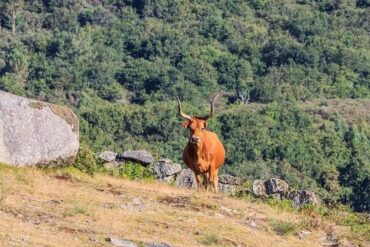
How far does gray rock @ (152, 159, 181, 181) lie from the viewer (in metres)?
28.9

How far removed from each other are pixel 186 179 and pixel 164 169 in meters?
0.65

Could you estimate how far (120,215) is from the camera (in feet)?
70.1

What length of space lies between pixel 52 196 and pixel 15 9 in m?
131

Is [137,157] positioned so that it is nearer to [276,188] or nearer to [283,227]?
[276,188]

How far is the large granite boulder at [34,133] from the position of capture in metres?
23.8

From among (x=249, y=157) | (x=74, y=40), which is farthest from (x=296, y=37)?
(x=249, y=157)

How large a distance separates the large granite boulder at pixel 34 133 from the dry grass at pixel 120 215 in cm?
31

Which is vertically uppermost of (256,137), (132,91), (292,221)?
(292,221)

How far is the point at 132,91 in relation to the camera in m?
131

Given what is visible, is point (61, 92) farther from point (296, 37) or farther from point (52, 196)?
point (52, 196)

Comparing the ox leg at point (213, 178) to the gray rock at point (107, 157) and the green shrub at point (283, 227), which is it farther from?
the green shrub at point (283, 227)

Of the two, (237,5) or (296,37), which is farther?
(237,5)

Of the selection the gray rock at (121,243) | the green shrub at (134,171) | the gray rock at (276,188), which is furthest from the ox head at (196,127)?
the gray rock at (121,243)

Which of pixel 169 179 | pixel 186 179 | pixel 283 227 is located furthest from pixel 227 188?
pixel 283 227
